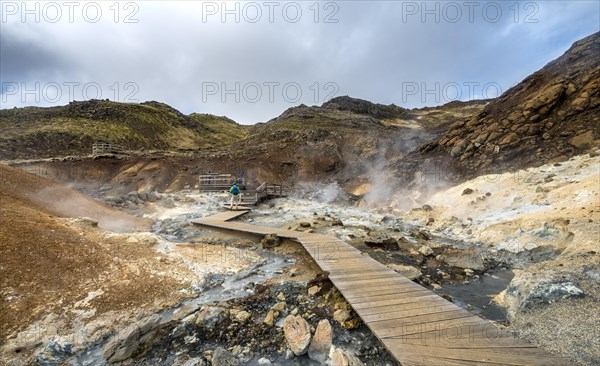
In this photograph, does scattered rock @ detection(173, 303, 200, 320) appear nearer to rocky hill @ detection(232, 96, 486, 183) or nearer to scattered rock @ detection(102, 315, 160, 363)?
scattered rock @ detection(102, 315, 160, 363)

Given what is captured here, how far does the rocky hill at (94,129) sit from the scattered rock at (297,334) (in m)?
41.6

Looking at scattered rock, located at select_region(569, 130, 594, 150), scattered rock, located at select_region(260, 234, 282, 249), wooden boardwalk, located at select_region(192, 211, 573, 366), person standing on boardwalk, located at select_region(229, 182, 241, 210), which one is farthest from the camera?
person standing on boardwalk, located at select_region(229, 182, 241, 210)

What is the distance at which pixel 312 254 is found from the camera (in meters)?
8.58

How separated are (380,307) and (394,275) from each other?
5.80ft

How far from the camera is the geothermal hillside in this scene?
5000 millimetres

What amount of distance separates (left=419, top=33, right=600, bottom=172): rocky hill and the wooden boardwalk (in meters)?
13.4

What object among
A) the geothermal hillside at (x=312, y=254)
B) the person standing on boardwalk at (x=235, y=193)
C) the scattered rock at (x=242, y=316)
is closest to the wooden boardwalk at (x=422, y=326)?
the geothermal hillside at (x=312, y=254)

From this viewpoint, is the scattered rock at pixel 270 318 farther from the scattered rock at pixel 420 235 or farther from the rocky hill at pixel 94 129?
the rocky hill at pixel 94 129

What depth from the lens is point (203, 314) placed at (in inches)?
227

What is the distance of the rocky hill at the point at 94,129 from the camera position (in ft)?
122

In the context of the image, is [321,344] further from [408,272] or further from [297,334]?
[408,272]

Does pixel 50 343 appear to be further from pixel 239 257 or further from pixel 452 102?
pixel 452 102

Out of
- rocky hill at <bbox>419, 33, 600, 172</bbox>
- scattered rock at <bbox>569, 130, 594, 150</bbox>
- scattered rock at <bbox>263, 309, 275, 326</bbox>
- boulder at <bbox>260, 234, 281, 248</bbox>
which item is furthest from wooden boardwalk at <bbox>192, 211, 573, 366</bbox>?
scattered rock at <bbox>569, 130, 594, 150</bbox>

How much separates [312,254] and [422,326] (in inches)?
169
